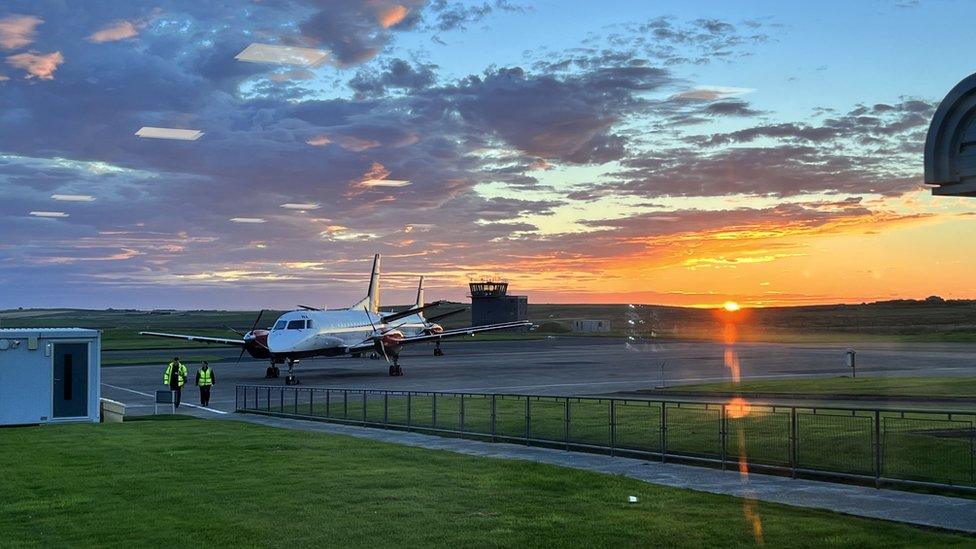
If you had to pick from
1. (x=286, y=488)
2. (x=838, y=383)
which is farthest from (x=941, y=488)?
(x=838, y=383)

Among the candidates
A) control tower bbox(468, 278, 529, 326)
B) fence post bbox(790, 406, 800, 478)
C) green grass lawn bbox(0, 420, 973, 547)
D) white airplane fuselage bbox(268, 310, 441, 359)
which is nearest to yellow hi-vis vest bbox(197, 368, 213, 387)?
white airplane fuselage bbox(268, 310, 441, 359)

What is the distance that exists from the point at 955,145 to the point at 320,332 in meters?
46.3

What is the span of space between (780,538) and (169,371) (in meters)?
28.4

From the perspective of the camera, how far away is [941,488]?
14461 mm

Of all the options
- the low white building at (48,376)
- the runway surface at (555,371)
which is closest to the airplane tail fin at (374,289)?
the runway surface at (555,371)

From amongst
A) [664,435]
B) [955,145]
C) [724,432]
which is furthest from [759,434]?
[955,145]

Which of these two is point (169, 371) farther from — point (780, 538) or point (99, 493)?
point (780, 538)

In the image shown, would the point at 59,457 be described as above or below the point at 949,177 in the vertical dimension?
below

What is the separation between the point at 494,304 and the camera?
138000 millimetres

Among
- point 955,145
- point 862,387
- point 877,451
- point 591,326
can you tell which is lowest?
point 862,387

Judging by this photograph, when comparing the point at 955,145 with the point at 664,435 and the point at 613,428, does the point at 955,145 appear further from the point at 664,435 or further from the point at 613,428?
the point at 613,428

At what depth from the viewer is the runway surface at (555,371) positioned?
42188 mm

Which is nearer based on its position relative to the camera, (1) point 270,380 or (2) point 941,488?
(2) point 941,488

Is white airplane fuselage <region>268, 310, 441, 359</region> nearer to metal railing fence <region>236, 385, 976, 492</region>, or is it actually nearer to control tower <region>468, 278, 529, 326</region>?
metal railing fence <region>236, 385, 976, 492</region>
